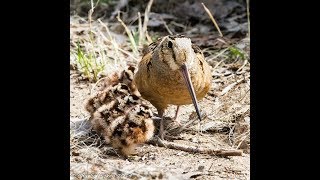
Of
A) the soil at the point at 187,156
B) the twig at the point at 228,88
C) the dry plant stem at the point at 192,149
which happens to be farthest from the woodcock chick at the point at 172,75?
the twig at the point at 228,88

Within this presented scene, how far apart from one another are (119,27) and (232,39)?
50.6 inches

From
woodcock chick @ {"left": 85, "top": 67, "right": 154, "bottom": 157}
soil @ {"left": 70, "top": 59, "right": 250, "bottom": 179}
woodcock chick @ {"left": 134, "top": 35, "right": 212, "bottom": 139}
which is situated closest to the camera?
soil @ {"left": 70, "top": 59, "right": 250, "bottom": 179}

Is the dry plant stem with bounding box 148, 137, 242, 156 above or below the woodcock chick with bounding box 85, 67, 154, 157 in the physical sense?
below

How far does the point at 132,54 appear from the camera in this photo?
5.86 metres

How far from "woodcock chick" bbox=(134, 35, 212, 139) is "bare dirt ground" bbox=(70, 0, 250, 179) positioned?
13.1 inches

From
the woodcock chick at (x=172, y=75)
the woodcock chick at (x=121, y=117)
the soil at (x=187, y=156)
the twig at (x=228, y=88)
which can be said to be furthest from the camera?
the twig at (x=228, y=88)

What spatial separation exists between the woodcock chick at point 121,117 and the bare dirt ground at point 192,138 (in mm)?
95

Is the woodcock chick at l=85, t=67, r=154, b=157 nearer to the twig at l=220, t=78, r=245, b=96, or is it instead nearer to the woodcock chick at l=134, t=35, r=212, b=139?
the woodcock chick at l=134, t=35, r=212, b=139

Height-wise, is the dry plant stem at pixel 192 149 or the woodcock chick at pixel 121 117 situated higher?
the woodcock chick at pixel 121 117

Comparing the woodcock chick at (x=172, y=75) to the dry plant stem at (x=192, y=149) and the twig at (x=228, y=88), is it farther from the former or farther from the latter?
the twig at (x=228, y=88)

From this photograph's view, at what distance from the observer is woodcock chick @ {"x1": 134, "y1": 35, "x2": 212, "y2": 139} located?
407cm

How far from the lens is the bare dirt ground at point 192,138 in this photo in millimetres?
3582

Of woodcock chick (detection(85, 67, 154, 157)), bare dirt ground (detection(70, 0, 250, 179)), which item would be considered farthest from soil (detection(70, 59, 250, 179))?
woodcock chick (detection(85, 67, 154, 157))

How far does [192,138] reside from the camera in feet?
14.3
